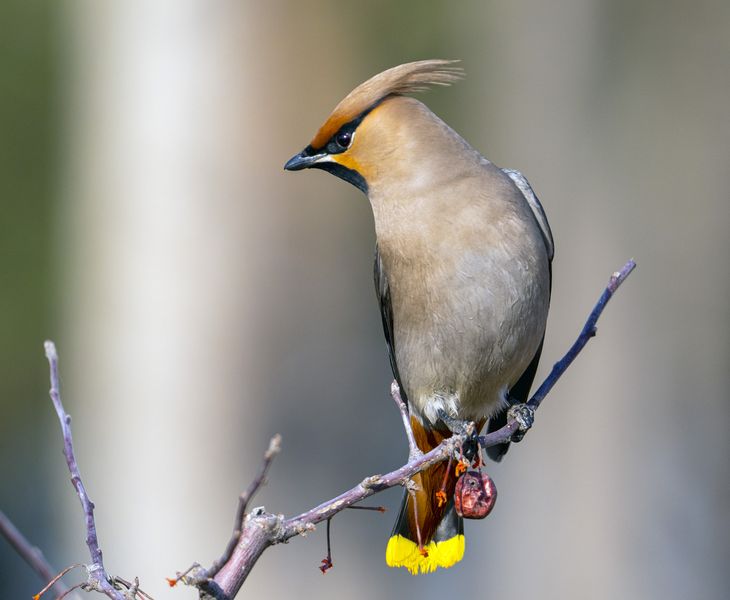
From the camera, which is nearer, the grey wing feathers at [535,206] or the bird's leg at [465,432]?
the bird's leg at [465,432]

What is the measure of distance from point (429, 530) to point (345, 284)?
371 centimetres

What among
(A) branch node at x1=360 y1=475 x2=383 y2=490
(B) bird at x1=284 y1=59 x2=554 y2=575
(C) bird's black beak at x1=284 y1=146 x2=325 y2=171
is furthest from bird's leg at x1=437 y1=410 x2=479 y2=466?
(C) bird's black beak at x1=284 y1=146 x2=325 y2=171

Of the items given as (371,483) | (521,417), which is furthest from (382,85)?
(371,483)

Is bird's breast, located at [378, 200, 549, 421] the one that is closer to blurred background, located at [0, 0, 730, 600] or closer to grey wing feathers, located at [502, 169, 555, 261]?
grey wing feathers, located at [502, 169, 555, 261]

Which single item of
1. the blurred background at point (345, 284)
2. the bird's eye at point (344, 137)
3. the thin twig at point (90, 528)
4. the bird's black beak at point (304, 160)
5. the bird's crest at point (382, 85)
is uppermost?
the bird's crest at point (382, 85)

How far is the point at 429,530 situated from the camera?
317 centimetres

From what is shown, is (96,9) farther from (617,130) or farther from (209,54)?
(617,130)

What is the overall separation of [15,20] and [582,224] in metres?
4.75

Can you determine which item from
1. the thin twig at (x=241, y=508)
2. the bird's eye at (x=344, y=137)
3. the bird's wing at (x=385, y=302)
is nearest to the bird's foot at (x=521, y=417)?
the bird's wing at (x=385, y=302)

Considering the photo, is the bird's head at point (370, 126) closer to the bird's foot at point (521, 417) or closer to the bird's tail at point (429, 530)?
the bird's foot at point (521, 417)

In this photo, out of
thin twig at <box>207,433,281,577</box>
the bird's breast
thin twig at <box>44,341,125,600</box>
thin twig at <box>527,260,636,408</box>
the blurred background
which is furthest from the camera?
the blurred background

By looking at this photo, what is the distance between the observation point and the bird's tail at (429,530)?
3094 millimetres

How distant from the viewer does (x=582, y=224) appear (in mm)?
6922

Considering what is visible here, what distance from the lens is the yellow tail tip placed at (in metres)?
3.06
